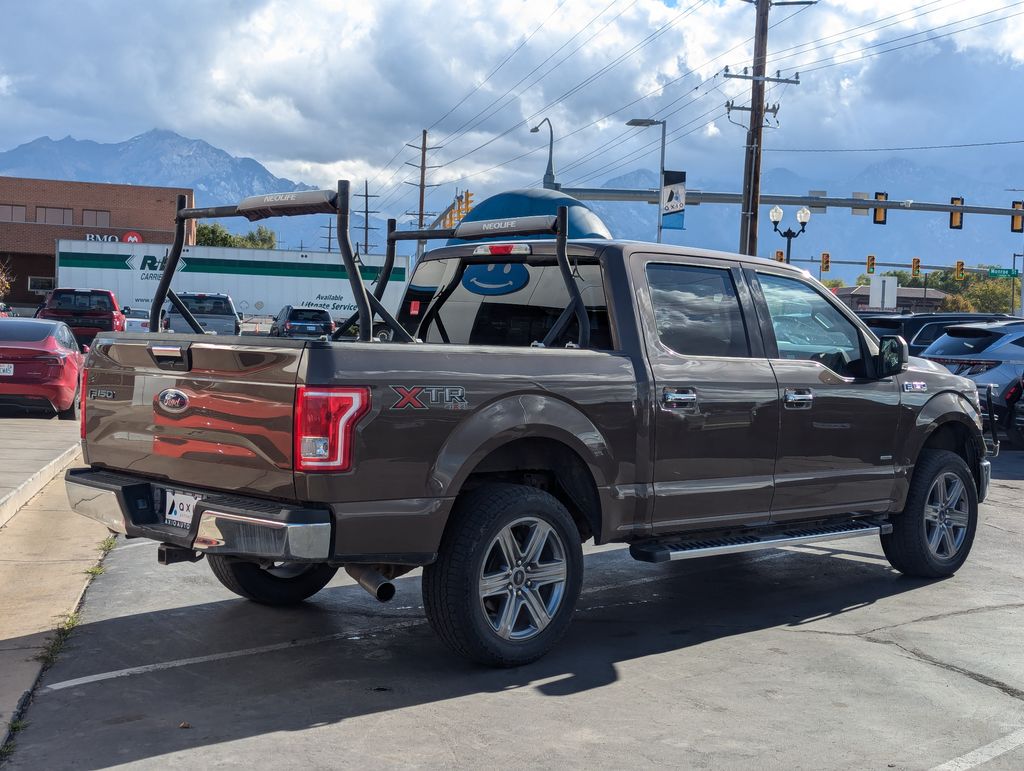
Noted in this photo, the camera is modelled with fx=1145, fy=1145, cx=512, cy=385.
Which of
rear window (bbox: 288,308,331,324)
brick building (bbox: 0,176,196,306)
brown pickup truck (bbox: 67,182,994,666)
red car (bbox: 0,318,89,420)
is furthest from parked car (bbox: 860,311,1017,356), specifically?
brick building (bbox: 0,176,196,306)

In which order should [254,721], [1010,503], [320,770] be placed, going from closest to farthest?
[320,770] < [254,721] < [1010,503]

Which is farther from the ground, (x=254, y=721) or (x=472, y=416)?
(x=472, y=416)

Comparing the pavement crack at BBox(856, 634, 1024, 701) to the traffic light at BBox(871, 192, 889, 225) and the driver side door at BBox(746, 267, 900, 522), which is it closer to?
the driver side door at BBox(746, 267, 900, 522)

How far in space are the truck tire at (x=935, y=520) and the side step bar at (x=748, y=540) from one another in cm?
39

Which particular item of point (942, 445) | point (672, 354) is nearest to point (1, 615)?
point (672, 354)

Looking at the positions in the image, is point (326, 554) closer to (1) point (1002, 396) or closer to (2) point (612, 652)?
(2) point (612, 652)

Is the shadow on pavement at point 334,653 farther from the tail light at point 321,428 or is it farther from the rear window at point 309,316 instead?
the rear window at point 309,316

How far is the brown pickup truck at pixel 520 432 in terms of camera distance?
4.62 m

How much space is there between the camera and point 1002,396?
1427cm

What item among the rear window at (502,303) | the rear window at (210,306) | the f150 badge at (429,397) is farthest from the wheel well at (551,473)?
the rear window at (210,306)

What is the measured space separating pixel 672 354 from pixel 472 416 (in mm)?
1355

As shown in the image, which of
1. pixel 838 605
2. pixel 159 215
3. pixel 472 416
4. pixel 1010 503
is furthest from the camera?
pixel 159 215

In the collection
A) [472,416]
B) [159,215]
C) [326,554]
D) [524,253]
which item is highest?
[159,215]

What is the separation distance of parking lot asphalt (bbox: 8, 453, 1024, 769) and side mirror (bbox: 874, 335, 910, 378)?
1.36m
